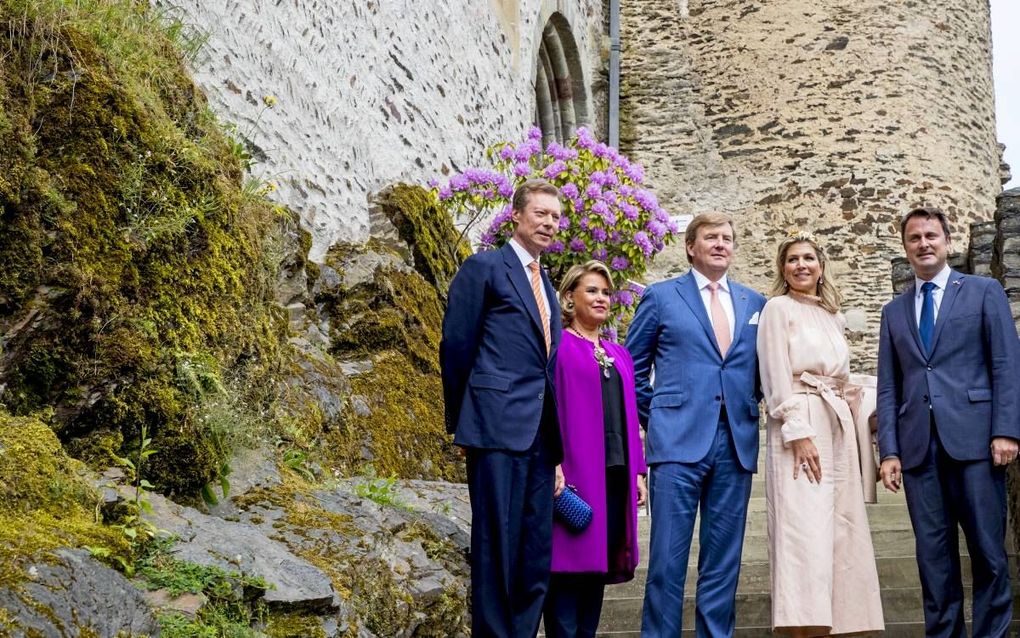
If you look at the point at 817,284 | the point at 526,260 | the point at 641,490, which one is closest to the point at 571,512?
the point at 641,490

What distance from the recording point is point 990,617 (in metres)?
3.94

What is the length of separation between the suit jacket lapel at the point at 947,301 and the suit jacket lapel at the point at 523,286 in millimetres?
1483

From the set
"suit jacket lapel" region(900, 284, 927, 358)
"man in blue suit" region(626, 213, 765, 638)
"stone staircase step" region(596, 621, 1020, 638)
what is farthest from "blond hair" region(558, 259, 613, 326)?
"stone staircase step" region(596, 621, 1020, 638)

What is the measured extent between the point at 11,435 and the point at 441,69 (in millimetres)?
6304

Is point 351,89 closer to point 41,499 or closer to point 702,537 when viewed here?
point 702,537

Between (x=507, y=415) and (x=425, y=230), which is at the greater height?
(x=425, y=230)

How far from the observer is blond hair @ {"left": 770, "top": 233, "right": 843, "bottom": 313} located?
4.38 meters

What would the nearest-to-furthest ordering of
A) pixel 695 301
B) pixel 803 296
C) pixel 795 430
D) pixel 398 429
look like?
1. pixel 795 430
2. pixel 695 301
3. pixel 803 296
4. pixel 398 429

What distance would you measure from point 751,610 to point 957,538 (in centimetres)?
115

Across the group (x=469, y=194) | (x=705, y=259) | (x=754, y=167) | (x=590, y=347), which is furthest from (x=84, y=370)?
(x=754, y=167)

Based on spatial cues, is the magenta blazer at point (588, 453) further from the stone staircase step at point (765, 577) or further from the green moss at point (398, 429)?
the green moss at point (398, 429)

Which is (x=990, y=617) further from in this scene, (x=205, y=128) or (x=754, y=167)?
(x=754, y=167)

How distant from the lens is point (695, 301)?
168 inches

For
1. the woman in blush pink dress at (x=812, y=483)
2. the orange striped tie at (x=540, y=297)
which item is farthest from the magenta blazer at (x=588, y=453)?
the woman in blush pink dress at (x=812, y=483)
